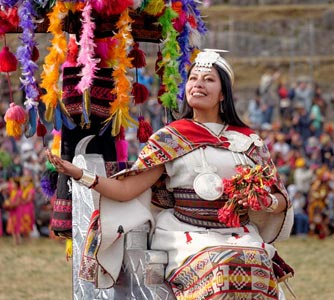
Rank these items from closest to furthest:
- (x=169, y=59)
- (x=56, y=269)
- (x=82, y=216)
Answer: (x=82, y=216) → (x=169, y=59) → (x=56, y=269)

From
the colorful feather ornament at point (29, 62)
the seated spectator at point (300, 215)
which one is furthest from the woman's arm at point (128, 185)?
the seated spectator at point (300, 215)

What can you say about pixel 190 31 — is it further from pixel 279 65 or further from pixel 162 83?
pixel 279 65

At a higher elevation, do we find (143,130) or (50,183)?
(143,130)

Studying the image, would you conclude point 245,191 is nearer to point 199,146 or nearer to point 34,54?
point 199,146

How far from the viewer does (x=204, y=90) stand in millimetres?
6090

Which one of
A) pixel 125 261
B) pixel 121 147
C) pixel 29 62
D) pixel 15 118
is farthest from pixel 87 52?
pixel 125 261

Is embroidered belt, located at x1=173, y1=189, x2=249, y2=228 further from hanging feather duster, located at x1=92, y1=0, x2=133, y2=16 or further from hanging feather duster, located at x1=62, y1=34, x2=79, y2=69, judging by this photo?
hanging feather duster, located at x1=62, y1=34, x2=79, y2=69

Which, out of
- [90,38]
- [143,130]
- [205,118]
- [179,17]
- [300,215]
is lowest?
[300,215]

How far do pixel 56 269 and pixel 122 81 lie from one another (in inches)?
260

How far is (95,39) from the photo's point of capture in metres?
7.03

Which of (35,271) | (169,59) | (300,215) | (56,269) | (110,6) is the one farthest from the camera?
(300,215)

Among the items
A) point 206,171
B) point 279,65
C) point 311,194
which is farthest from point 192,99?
point 279,65

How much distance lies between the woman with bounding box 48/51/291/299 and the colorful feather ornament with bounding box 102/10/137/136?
0.68m

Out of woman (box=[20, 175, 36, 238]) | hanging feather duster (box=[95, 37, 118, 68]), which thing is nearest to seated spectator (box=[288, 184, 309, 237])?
woman (box=[20, 175, 36, 238])
